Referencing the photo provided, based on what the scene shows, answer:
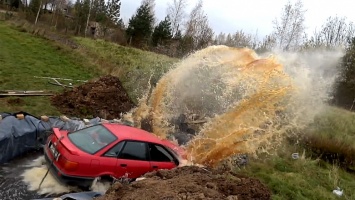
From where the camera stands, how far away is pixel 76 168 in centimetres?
707

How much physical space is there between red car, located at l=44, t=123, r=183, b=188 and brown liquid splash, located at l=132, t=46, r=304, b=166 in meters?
1.62

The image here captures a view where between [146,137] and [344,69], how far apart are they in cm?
2420

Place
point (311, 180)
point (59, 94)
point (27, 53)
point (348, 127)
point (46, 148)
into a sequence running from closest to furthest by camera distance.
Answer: point (46, 148) < point (311, 180) < point (59, 94) < point (348, 127) < point (27, 53)

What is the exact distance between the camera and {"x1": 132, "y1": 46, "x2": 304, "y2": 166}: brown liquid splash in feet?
34.8

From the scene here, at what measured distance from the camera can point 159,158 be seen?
8195mm

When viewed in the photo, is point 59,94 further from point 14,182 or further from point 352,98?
point 352,98

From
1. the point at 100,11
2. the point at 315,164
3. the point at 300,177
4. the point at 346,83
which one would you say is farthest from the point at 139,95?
the point at 100,11

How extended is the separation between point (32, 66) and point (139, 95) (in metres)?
5.85

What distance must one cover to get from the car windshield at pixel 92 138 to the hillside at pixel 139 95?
13.0ft

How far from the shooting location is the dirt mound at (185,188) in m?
6.17

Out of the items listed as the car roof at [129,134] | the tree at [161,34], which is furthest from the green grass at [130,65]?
the tree at [161,34]

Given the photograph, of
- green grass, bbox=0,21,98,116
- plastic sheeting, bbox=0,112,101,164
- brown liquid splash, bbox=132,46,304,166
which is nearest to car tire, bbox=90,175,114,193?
plastic sheeting, bbox=0,112,101,164

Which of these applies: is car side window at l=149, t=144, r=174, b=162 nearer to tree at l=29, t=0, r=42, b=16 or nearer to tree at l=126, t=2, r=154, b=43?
tree at l=126, t=2, r=154, b=43

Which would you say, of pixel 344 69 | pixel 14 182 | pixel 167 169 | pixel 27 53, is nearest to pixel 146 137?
pixel 167 169
